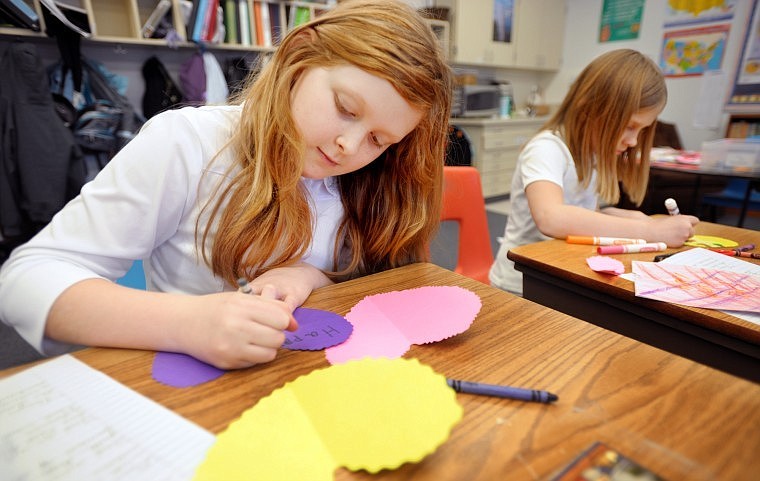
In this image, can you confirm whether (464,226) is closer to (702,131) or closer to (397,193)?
(397,193)

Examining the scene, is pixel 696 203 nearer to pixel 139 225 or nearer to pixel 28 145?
pixel 139 225

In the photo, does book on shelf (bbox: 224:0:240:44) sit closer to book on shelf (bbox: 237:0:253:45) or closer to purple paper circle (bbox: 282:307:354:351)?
book on shelf (bbox: 237:0:253:45)

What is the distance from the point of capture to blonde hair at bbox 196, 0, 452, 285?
62 centimetres

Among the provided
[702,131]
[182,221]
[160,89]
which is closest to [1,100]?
[160,89]

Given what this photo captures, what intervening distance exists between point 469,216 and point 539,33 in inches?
169

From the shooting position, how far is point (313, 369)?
0.45 meters

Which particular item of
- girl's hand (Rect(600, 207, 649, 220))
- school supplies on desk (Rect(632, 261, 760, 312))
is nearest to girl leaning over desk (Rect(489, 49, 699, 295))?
girl's hand (Rect(600, 207, 649, 220))

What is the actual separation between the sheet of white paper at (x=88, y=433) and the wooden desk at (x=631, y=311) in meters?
0.67

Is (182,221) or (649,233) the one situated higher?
(182,221)

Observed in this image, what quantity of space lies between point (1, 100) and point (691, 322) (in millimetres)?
2838

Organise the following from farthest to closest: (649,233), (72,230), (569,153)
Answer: (569,153) → (649,233) → (72,230)

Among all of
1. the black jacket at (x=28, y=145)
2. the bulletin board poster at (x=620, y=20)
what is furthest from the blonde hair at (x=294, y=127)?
the bulletin board poster at (x=620, y=20)

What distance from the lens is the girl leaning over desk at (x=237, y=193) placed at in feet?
1.61

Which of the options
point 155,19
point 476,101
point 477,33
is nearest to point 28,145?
point 155,19
